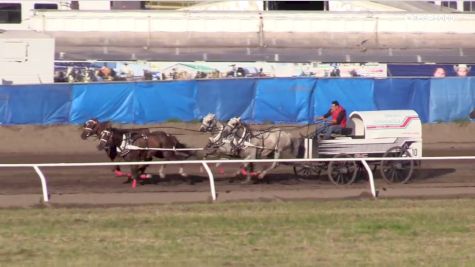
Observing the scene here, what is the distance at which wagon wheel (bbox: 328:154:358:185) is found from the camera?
1691cm

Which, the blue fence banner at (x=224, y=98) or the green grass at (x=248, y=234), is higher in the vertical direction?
the blue fence banner at (x=224, y=98)

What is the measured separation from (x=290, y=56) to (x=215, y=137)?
771 inches

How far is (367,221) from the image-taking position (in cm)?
1318

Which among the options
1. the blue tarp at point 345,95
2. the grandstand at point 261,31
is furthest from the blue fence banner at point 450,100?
the grandstand at point 261,31

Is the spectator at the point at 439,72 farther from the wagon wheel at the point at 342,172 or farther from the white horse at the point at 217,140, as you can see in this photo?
the wagon wheel at the point at 342,172

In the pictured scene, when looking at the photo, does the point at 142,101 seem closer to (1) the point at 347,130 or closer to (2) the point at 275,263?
(1) the point at 347,130

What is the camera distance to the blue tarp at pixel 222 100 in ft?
86.2

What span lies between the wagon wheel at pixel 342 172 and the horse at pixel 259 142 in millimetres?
1204

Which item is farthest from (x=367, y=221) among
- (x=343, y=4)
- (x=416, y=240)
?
(x=343, y=4)

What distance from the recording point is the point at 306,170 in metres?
17.3

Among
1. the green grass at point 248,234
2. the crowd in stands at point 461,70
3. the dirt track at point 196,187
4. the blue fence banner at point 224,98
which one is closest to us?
the green grass at point 248,234

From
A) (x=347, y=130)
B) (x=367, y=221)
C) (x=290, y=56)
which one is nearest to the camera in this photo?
(x=367, y=221)

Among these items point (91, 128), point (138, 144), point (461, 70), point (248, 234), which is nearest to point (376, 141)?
point (138, 144)

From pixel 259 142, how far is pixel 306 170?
116cm
